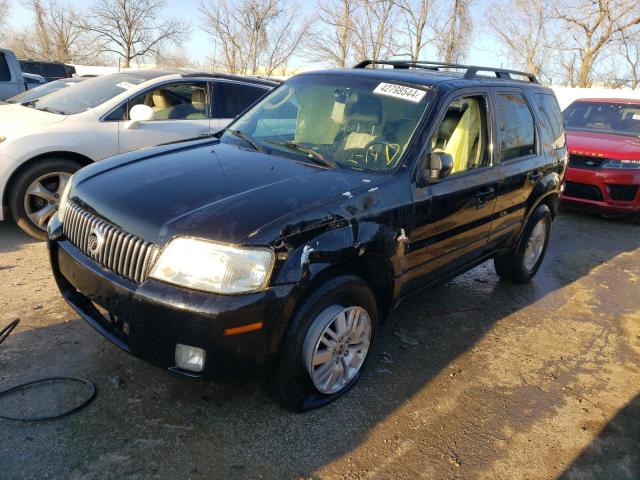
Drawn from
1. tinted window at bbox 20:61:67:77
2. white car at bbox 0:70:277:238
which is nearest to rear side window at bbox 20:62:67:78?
tinted window at bbox 20:61:67:77

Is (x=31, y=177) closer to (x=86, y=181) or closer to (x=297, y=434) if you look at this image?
(x=86, y=181)

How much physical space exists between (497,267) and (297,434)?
3.08 m

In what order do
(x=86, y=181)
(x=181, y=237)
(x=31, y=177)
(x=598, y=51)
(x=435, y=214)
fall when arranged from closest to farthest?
(x=181, y=237), (x=86, y=181), (x=435, y=214), (x=31, y=177), (x=598, y=51)

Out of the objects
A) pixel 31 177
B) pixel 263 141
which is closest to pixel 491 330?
pixel 263 141

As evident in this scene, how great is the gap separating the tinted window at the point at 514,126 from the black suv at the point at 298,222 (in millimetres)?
20

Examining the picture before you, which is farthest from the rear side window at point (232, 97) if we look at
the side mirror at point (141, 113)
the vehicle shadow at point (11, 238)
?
the vehicle shadow at point (11, 238)

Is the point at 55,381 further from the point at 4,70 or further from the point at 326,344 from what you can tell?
the point at 4,70

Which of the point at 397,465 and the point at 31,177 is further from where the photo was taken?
the point at 31,177

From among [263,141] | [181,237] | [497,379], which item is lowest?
[497,379]

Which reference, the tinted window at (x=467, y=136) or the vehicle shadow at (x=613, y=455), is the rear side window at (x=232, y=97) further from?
the vehicle shadow at (x=613, y=455)

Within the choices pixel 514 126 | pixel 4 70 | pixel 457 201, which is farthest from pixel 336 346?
pixel 4 70

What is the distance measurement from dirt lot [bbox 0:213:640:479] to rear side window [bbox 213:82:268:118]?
2743 millimetres

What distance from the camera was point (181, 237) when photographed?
236cm

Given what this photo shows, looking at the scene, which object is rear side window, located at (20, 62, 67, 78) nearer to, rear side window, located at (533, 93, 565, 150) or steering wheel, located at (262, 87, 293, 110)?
steering wheel, located at (262, 87, 293, 110)
